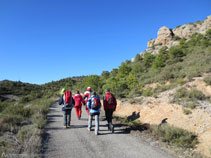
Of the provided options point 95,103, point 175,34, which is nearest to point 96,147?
point 95,103

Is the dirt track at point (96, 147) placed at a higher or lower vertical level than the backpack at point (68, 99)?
lower

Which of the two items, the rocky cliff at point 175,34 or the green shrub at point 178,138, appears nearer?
the green shrub at point 178,138

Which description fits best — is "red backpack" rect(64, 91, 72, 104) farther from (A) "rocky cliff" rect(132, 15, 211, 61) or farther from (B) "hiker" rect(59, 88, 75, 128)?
(A) "rocky cliff" rect(132, 15, 211, 61)

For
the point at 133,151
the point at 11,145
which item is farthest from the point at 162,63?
the point at 11,145

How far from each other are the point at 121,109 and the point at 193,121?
22.2ft

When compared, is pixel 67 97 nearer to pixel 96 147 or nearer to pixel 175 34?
pixel 96 147

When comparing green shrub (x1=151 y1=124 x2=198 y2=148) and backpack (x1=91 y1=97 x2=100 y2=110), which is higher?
backpack (x1=91 y1=97 x2=100 y2=110)

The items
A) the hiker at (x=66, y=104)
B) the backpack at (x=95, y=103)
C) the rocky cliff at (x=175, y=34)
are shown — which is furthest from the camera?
the rocky cliff at (x=175, y=34)

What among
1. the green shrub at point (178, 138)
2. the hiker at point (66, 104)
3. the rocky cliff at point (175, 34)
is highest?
the rocky cliff at point (175, 34)

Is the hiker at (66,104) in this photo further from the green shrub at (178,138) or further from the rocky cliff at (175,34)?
the rocky cliff at (175,34)


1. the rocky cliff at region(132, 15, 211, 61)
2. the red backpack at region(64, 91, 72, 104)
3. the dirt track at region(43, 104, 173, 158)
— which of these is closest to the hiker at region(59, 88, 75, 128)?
the red backpack at region(64, 91, 72, 104)

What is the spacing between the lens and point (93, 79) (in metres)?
36.3

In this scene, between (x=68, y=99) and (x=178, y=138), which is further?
(x=68, y=99)

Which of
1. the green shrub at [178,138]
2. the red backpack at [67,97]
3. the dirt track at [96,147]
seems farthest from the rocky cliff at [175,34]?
the dirt track at [96,147]
